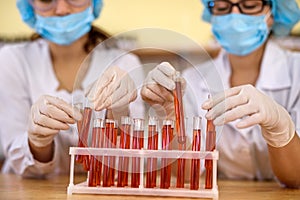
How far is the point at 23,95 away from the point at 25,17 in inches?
11.2

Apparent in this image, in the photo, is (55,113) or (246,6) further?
(246,6)

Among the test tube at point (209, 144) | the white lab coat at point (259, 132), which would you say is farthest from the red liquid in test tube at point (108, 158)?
the white lab coat at point (259, 132)

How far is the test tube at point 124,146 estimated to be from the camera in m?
1.21

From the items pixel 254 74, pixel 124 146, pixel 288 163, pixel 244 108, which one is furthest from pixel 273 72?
pixel 124 146

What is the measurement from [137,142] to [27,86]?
76 centimetres

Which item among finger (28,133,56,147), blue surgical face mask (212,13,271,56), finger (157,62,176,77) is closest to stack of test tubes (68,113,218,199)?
finger (157,62,176,77)

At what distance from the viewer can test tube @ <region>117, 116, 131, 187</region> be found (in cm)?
121

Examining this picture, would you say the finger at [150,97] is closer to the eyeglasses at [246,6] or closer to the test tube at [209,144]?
the test tube at [209,144]

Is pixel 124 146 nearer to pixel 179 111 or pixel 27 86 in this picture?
pixel 179 111

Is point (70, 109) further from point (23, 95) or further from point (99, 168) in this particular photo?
point (23, 95)

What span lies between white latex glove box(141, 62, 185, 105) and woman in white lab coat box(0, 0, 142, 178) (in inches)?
10.9

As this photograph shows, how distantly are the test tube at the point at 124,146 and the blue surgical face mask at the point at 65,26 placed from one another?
651 mm

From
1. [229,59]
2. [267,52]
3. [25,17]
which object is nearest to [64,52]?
[25,17]

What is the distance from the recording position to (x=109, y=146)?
1.21 m
